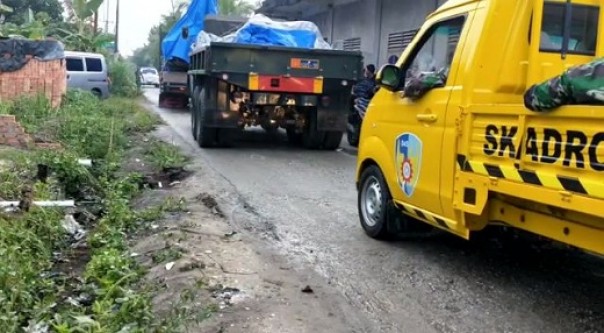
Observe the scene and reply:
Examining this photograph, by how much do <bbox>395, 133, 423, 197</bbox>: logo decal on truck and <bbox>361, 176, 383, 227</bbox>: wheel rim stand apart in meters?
0.50

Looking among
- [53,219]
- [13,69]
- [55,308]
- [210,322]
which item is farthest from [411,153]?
[13,69]

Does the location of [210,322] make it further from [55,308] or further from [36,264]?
[36,264]

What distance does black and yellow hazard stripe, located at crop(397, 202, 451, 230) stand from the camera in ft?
16.9

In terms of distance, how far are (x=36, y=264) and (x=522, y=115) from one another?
381 centimetres

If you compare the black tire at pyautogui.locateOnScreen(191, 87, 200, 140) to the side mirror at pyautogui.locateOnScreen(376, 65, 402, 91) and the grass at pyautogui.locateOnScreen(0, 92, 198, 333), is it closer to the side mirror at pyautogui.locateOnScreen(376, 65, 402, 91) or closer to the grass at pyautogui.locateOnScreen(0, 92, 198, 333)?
the grass at pyautogui.locateOnScreen(0, 92, 198, 333)

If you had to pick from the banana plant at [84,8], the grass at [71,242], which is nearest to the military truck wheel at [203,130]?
the grass at [71,242]


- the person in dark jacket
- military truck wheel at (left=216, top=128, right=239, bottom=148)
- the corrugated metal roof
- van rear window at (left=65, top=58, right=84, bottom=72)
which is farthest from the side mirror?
van rear window at (left=65, top=58, right=84, bottom=72)

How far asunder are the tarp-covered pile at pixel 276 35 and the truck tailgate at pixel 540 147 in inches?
309

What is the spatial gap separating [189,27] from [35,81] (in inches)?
203

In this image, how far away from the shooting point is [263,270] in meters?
5.23

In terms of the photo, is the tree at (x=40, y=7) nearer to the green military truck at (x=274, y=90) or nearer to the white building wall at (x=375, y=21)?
the white building wall at (x=375, y=21)

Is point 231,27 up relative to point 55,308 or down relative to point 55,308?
up

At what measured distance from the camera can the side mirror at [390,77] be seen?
578 centimetres

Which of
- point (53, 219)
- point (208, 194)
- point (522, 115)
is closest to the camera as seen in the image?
point (522, 115)
